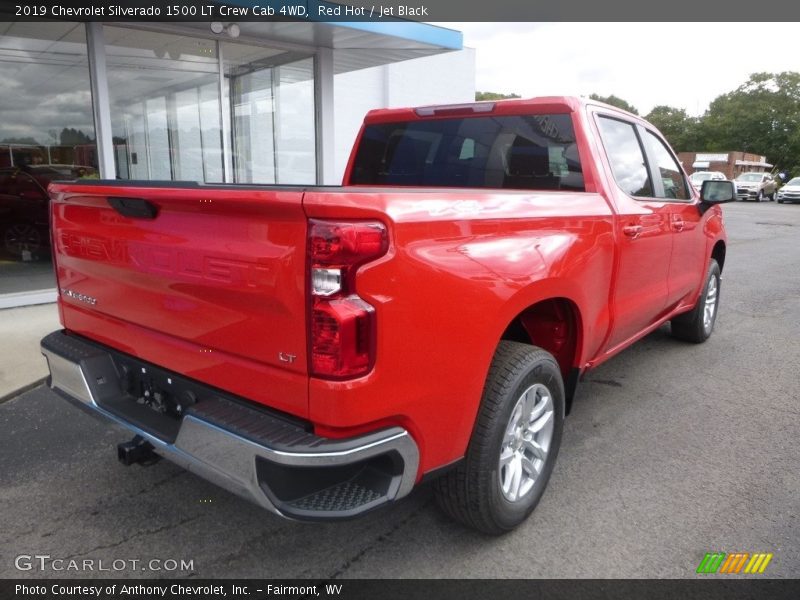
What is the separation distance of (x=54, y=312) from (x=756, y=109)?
3028 inches

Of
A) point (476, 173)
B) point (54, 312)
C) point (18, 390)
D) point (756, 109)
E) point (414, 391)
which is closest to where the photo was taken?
point (414, 391)

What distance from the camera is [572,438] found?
3.59 meters

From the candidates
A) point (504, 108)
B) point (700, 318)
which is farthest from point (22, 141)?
point (700, 318)

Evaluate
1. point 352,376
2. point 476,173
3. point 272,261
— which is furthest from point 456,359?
point 476,173

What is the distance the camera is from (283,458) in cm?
181

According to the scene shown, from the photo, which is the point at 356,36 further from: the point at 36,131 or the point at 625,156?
the point at 625,156

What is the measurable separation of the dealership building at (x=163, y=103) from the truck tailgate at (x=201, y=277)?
508cm

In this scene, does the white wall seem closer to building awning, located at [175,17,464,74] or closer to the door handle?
building awning, located at [175,17,464,74]

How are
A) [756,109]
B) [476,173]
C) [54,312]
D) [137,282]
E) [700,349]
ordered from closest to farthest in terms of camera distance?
[137,282] < [476,173] < [700,349] < [54,312] < [756,109]

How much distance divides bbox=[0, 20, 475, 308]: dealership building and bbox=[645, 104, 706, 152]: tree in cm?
7549

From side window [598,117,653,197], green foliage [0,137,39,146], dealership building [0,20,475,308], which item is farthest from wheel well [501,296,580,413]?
green foliage [0,137,39,146]

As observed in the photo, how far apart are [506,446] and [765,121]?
76.6 m

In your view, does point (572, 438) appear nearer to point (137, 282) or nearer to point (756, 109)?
point (137, 282)

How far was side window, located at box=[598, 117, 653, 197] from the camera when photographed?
3.50m
